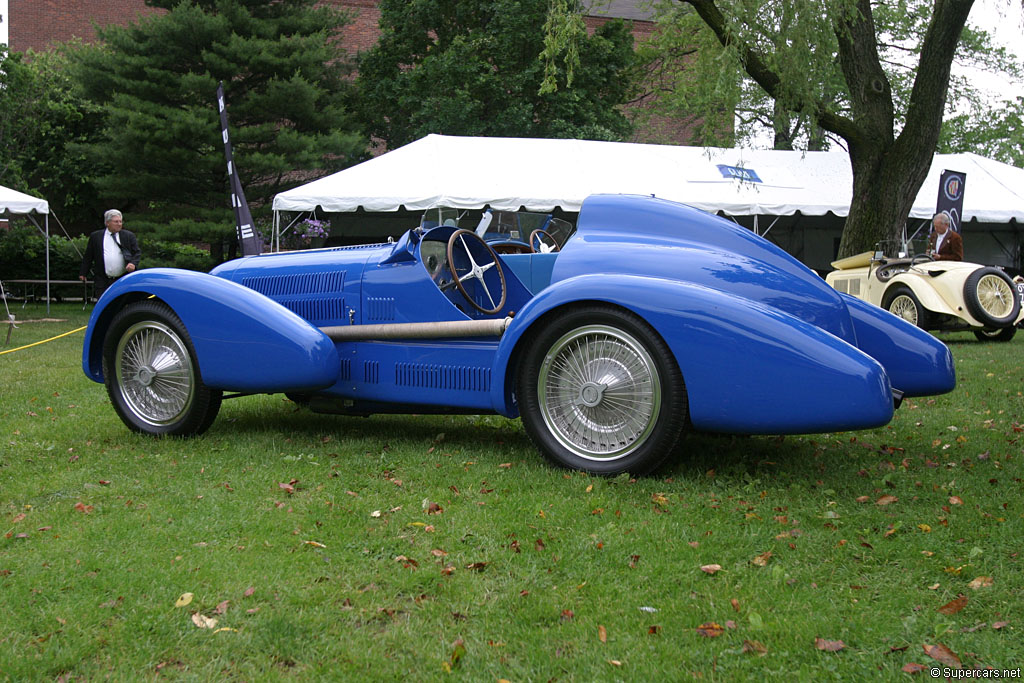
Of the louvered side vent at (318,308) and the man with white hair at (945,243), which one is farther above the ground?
the man with white hair at (945,243)

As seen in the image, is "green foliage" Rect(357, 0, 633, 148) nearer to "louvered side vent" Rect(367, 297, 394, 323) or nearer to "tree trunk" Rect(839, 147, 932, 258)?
"tree trunk" Rect(839, 147, 932, 258)

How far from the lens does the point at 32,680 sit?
7.41 feet

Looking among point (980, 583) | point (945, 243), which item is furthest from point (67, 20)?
point (980, 583)

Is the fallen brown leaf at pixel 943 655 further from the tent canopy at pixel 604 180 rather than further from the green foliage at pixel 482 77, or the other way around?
the green foliage at pixel 482 77

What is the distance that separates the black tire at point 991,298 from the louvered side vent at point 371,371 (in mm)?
8517

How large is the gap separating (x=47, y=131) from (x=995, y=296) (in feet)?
75.3

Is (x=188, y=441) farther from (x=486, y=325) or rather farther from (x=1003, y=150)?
(x=1003, y=150)

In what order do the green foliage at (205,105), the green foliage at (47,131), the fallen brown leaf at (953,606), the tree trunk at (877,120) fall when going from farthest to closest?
the green foliage at (47,131) → the green foliage at (205,105) → the tree trunk at (877,120) → the fallen brown leaf at (953,606)

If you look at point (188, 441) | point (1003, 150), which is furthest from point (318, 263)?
point (1003, 150)

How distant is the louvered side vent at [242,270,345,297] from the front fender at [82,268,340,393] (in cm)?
37

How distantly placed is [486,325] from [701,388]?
1.27 metres

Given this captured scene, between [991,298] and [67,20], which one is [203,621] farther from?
[67,20]

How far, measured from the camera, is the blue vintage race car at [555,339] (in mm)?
3725

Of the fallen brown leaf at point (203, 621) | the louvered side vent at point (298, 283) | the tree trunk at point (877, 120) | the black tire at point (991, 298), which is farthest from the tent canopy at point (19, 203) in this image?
the black tire at point (991, 298)
